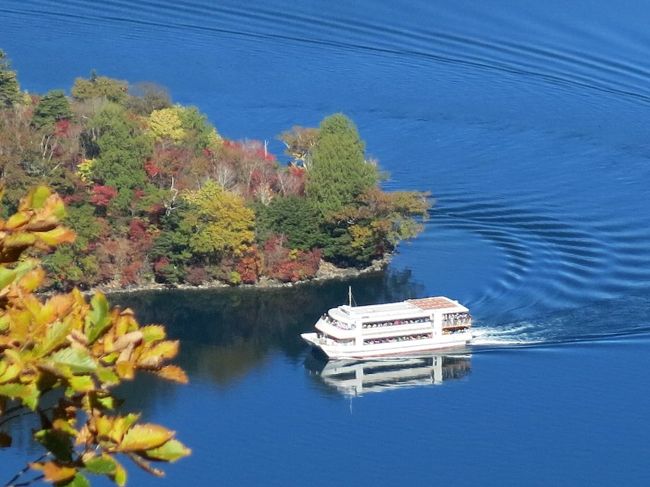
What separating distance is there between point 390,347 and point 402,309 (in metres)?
0.52

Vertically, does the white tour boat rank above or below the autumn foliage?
above

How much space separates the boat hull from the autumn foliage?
1449 cm

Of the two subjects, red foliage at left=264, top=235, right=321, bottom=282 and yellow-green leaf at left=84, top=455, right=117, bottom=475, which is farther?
red foliage at left=264, top=235, right=321, bottom=282

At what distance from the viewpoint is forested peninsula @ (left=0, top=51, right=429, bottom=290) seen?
1909 centimetres

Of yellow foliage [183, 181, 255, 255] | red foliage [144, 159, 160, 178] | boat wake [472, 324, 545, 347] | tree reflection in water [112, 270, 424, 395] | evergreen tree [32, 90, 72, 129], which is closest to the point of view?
boat wake [472, 324, 545, 347]

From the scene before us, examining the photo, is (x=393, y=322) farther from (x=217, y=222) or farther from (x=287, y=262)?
(x=217, y=222)

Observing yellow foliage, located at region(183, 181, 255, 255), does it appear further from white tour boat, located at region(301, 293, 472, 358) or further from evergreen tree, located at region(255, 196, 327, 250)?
white tour boat, located at region(301, 293, 472, 358)

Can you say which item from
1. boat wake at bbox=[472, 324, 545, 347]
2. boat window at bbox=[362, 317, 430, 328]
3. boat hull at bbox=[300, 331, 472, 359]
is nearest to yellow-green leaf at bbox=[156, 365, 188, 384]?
boat wake at bbox=[472, 324, 545, 347]

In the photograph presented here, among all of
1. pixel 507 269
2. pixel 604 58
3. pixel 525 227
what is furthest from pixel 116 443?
pixel 604 58

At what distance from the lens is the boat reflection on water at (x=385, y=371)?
1670cm

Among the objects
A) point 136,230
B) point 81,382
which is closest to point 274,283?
point 136,230

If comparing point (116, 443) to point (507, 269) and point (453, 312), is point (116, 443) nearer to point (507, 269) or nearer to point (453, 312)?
point (453, 312)

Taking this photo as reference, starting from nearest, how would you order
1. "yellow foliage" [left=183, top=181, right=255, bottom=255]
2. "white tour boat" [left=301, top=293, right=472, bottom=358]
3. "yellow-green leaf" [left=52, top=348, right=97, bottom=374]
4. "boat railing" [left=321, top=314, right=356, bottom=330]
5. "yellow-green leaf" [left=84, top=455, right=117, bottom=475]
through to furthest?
"yellow-green leaf" [left=52, top=348, right=97, bottom=374]
"yellow-green leaf" [left=84, top=455, right=117, bottom=475]
"white tour boat" [left=301, top=293, right=472, bottom=358]
"boat railing" [left=321, top=314, right=356, bottom=330]
"yellow foliage" [left=183, top=181, right=255, bottom=255]

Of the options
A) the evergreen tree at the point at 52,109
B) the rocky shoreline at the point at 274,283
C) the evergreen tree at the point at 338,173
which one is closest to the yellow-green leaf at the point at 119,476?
the rocky shoreline at the point at 274,283
